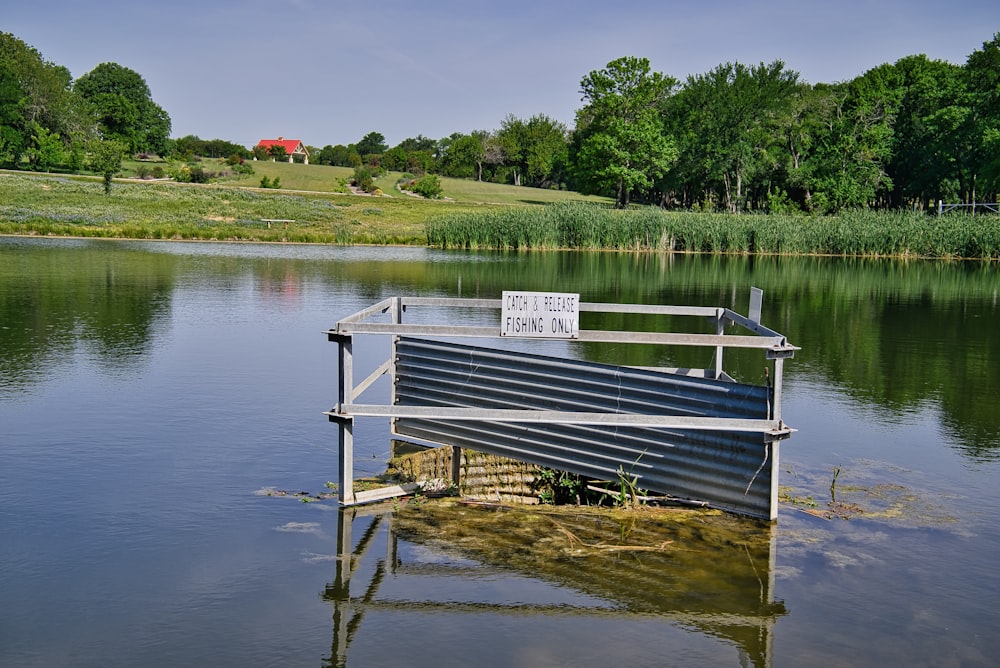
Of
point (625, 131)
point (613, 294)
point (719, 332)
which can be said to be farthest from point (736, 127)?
point (719, 332)

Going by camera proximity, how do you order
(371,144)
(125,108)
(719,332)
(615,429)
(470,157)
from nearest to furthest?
(615,429) → (719,332) → (125,108) → (470,157) → (371,144)

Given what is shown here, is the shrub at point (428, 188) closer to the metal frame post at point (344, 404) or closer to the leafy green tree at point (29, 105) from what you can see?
the leafy green tree at point (29, 105)

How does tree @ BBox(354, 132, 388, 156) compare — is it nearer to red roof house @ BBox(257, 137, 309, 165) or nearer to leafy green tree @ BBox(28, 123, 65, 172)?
red roof house @ BBox(257, 137, 309, 165)

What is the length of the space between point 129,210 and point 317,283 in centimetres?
4057

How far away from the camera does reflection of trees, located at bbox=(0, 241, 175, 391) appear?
16.7 metres

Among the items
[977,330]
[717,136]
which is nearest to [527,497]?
[977,330]

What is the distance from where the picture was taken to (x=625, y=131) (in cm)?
9500

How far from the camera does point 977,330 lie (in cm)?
2453

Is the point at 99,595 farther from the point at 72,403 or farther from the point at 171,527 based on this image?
the point at 72,403

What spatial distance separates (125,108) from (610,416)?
446 feet

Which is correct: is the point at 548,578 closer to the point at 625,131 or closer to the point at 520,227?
the point at 520,227

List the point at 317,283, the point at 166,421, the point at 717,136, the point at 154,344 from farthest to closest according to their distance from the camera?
1. the point at 717,136
2. the point at 317,283
3. the point at 154,344
4. the point at 166,421

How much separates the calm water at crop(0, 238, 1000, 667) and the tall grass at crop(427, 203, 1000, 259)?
3954 cm

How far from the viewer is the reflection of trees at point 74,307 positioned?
16734mm
